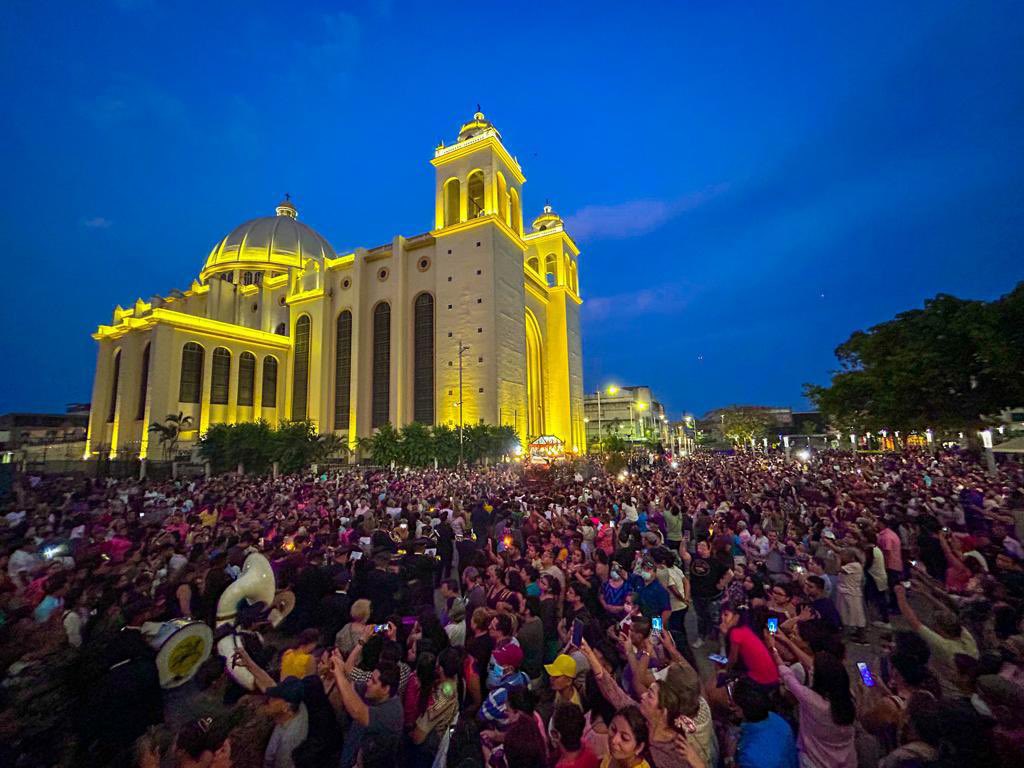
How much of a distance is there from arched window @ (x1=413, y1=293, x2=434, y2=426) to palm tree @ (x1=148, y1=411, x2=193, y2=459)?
18.5 metres

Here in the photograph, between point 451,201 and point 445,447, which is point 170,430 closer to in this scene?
point 445,447

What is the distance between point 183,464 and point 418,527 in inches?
1206

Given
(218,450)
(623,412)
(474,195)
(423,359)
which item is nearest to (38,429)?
(218,450)

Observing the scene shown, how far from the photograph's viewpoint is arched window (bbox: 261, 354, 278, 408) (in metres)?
46.4

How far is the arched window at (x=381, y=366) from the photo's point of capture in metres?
42.6

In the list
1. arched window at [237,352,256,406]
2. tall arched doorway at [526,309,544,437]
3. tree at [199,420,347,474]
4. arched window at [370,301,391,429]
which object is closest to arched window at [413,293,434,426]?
arched window at [370,301,391,429]

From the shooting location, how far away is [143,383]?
42281 millimetres

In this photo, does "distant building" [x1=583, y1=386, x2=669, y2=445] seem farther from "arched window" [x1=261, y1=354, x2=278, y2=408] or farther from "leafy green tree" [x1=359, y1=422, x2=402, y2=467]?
"leafy green tree" [x1=359, y1=422, x2=402, y2=467]

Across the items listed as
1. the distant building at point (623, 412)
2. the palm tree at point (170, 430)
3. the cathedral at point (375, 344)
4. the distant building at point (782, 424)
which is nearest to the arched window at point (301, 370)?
the cathedral at point (375, 344)

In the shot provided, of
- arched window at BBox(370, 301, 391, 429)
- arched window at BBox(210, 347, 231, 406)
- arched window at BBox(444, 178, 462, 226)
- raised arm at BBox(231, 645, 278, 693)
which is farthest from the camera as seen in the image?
arched window at BBox(444, 178, 462, 226)

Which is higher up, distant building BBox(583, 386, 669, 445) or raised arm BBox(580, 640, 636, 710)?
distant building BBox(583, 386, 669, 445)

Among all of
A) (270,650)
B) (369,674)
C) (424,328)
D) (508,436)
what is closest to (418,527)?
(270,650)

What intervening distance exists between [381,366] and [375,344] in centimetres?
227

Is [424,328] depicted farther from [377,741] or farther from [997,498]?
[377,741]
